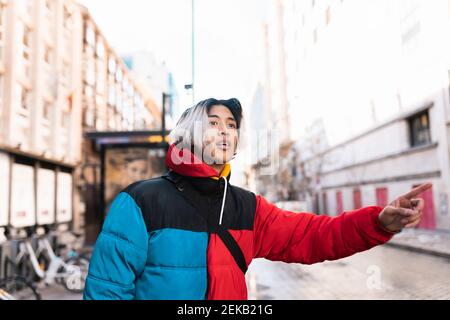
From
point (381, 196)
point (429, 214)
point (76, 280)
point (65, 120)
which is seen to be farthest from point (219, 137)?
point (381, 196)

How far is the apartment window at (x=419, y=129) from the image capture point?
49.8ft

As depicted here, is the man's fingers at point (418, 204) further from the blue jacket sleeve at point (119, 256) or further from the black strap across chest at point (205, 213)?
the blue jacket sleeve at point (119, 256)

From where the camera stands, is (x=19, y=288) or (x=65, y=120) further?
(x=65, y=120)

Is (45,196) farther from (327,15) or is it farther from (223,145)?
(223,145)

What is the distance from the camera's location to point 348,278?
23.9ft

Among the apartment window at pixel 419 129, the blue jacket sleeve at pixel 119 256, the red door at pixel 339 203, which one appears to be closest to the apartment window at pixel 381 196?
the apartment window at pixel 419 129

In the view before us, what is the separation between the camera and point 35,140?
7.64 m

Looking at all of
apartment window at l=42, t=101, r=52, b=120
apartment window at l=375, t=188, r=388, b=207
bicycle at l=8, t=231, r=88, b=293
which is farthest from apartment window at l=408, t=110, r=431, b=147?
bicycle at l=8, t=231, r=88, b=293

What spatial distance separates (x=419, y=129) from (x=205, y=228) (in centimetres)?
1657

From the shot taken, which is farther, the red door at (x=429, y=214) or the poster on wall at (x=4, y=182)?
the red door at (x=429, y=214)

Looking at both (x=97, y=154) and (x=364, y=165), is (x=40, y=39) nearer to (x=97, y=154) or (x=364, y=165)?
(x=97, y=154)

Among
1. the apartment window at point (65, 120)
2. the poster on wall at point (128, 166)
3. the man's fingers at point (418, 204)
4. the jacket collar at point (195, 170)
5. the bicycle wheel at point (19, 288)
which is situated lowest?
the bicycle wheel at point (19, 288)

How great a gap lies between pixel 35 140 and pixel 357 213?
24.7ft
